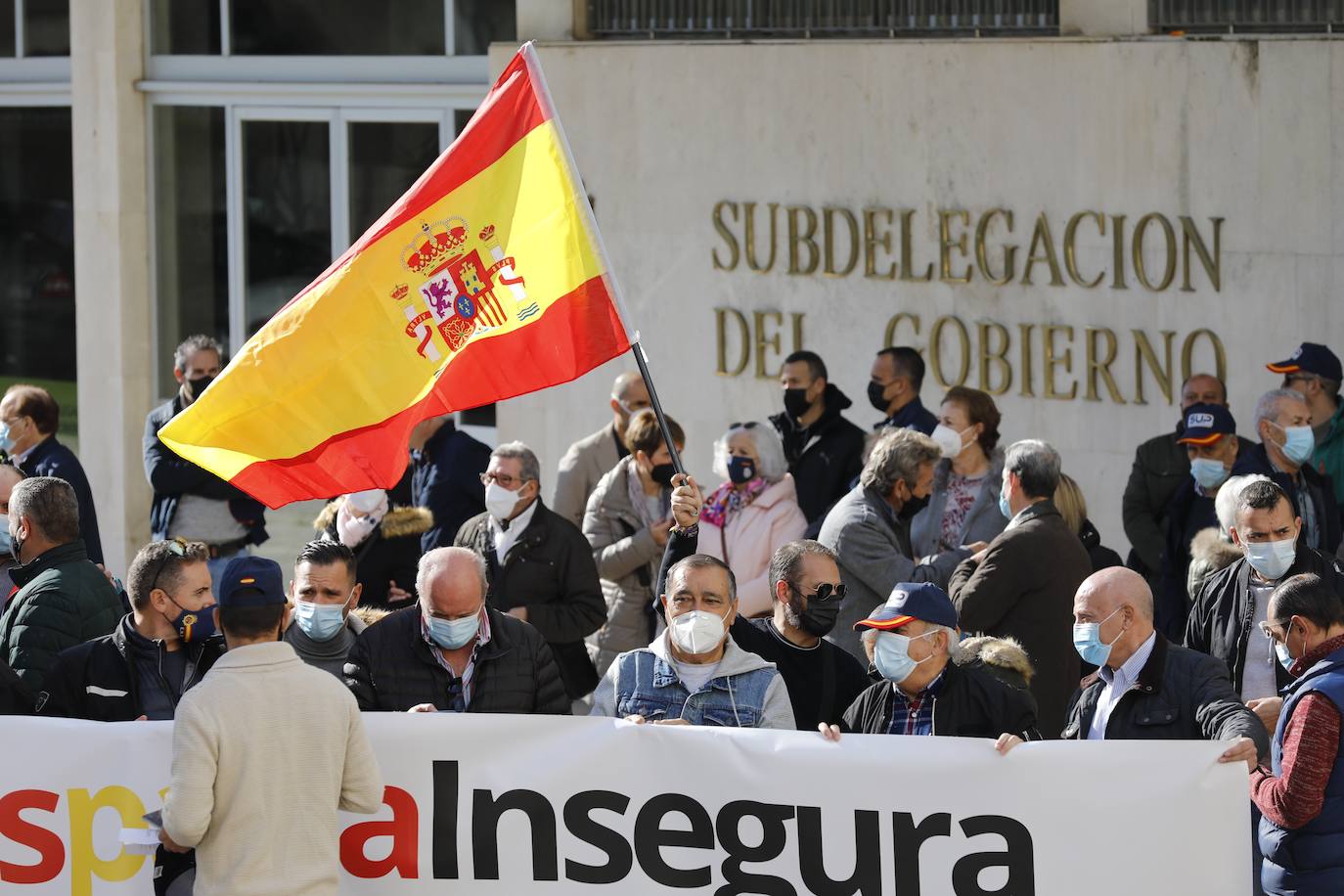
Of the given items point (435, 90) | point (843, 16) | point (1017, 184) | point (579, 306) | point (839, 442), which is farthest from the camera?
point (435, 90)

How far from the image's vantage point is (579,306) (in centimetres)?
669

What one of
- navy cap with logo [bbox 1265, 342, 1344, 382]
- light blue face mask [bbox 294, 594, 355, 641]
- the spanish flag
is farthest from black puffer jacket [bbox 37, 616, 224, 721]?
navy cap with logo [bbox 1265, 342, 1344, 382]

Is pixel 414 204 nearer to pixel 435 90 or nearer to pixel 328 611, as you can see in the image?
pixel 328 611

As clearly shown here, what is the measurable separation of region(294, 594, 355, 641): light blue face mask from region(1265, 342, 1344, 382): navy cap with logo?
4.74m

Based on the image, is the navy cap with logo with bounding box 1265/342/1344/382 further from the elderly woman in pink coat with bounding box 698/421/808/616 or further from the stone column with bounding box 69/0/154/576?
the stone column with bounding box 69/0/154/576

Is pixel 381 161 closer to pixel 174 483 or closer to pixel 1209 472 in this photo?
pixel 174 483

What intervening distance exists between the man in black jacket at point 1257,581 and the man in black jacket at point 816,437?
2630 millimetres

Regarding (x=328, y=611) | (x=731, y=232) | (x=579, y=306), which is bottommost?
(x=328, y=611)

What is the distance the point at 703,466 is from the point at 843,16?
2.69 metres

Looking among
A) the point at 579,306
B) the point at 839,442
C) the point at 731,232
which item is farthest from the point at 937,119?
the point at 579,306

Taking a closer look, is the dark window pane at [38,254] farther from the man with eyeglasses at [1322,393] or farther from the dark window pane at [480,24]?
the man with eyeglasses at [1322,393]

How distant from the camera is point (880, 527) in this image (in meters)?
8.01

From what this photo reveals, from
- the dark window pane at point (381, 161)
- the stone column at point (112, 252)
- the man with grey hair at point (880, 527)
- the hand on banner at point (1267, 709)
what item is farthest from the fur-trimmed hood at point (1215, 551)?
the stone column at point (112, 252)

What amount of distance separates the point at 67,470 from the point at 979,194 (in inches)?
193
